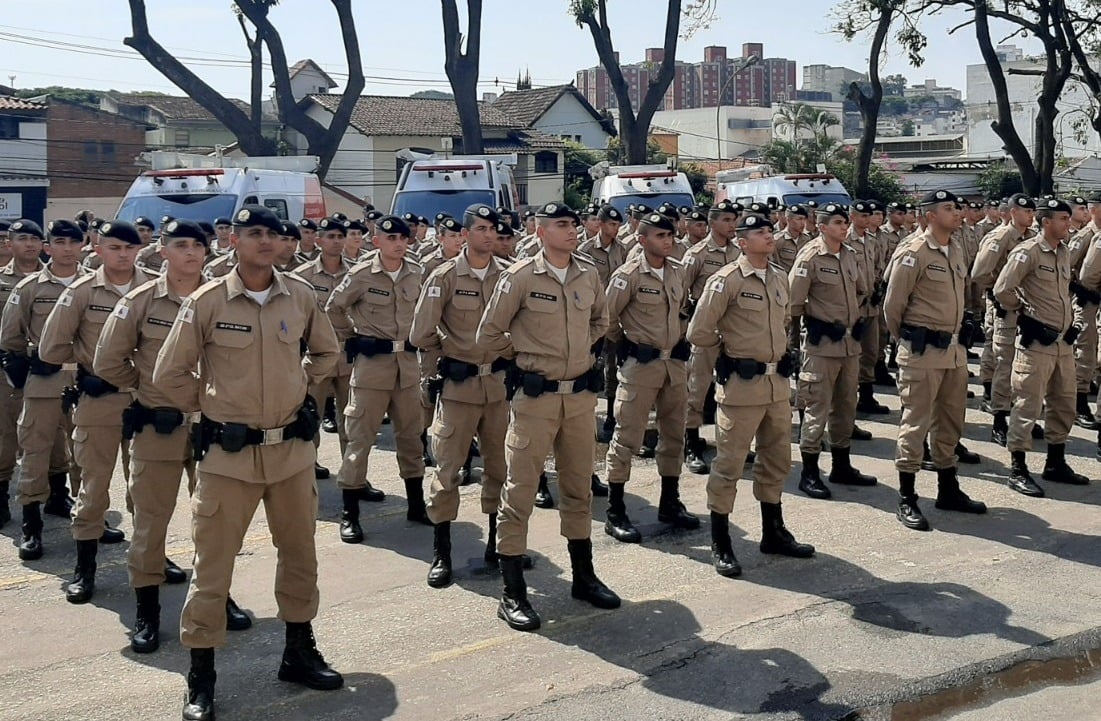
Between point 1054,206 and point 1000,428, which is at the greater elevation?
point 1054,206

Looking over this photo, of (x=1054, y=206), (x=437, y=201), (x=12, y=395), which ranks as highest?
(x=437, y=201)

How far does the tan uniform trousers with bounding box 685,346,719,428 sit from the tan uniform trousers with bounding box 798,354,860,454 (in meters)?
0.84

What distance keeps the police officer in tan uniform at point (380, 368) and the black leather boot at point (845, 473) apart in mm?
3275

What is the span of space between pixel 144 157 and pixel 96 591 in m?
12.2

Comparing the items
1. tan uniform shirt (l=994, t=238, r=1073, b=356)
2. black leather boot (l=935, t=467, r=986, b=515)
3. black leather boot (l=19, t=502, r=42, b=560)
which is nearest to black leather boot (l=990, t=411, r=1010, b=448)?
tan uniform shirt (l=994, t=238, r=1073, b=356)

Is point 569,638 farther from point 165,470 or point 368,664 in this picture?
point 165,470

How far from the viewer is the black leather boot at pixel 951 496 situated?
8117 millimetres

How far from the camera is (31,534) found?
7324mm

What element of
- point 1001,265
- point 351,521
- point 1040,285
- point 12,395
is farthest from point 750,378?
point 12,395

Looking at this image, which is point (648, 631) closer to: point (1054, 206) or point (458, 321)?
point (458, 321)

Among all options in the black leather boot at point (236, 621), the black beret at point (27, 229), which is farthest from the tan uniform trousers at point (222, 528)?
the black beret at point (27, 229)

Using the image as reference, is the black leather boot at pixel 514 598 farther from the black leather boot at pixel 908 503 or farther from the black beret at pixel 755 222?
the black leather boot at pixel 908 503

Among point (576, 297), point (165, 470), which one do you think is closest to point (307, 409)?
point (165, 470)

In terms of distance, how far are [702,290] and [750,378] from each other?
2428 millimetres
